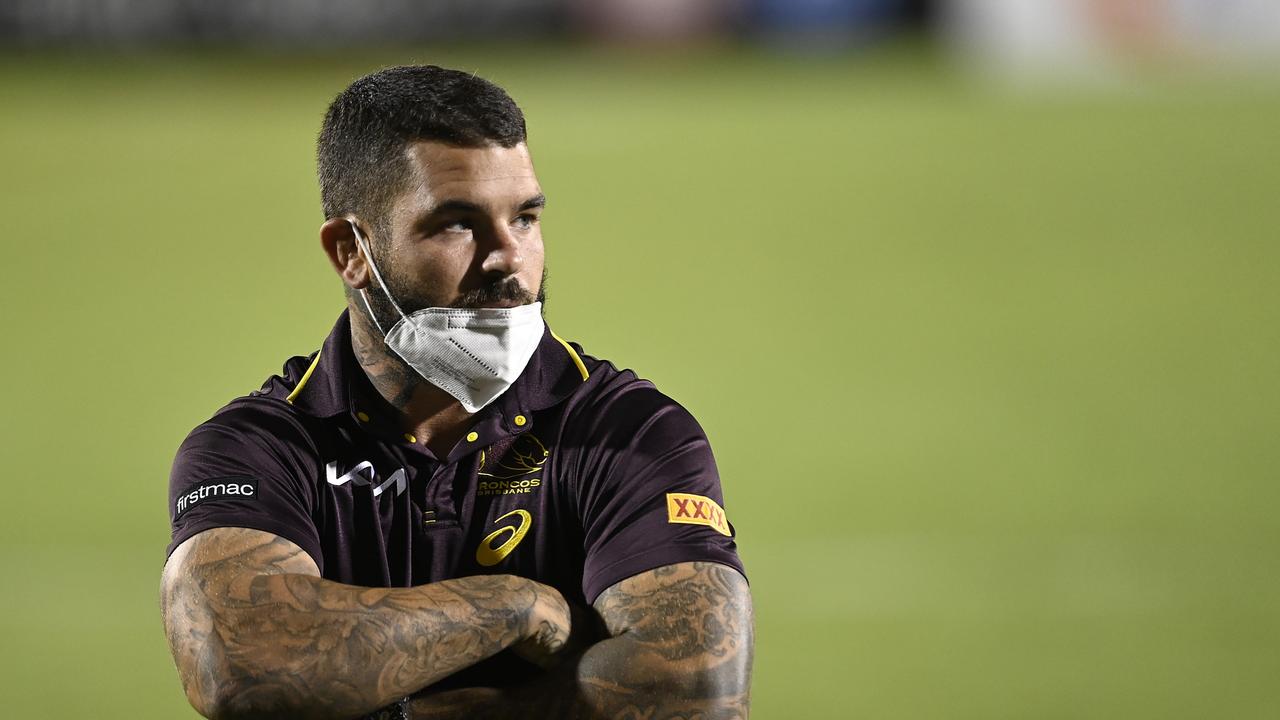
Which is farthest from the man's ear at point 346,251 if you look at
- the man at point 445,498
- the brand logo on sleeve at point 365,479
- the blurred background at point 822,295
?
the blurred background at point 822,295

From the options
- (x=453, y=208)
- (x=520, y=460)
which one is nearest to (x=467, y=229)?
(x=453, y=208)

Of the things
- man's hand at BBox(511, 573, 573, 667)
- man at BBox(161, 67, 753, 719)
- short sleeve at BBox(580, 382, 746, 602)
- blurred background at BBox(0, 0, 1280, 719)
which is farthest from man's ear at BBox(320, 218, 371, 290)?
blurred background at BBox(0, 0, 1280, 719)

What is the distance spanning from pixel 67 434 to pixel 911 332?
18.0ft

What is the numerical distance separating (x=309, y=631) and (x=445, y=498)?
13.2 inches

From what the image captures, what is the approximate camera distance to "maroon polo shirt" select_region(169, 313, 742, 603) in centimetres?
238

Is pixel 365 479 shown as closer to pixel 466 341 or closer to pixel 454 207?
pixel 466 341

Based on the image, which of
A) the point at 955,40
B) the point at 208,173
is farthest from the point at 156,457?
the point at 955,40

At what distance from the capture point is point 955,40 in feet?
58.7

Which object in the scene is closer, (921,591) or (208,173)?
(921,591)

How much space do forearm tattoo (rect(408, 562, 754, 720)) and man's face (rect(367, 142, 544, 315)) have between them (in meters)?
0.49

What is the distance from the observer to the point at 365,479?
2486 millimetres

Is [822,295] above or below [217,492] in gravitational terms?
above

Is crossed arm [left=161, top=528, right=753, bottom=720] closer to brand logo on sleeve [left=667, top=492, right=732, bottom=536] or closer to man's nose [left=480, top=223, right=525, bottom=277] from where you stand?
brand logo on sleeve [left=667, top=492, right=732, bottom=536]

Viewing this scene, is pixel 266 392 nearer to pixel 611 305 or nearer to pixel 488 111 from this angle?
pixel 488 111
